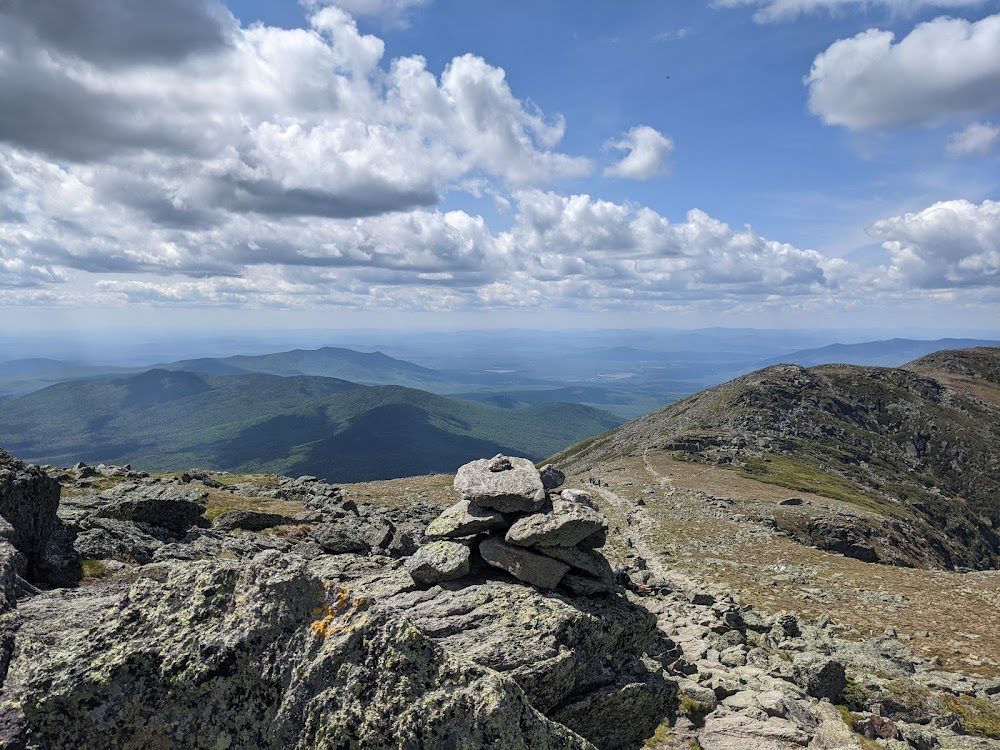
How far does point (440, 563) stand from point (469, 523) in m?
2.00

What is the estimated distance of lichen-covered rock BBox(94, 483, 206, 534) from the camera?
28266 mm

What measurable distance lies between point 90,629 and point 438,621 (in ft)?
29.9

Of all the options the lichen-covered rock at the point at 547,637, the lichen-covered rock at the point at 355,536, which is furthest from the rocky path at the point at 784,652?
the lichen-covered rock at the point at 355,536

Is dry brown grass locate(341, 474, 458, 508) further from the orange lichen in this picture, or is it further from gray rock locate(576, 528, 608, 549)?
the orange lichen

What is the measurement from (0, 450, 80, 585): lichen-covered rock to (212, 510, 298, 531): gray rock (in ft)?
46.2

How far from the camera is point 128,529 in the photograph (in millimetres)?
24875

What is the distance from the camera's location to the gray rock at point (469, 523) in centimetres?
1928

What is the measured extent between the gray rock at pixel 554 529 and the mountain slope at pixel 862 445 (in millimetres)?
77755

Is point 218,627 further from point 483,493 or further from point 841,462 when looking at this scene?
point 841,462

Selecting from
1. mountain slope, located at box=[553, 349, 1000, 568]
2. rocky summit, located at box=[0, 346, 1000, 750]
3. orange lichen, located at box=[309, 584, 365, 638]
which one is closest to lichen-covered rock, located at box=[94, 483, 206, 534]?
rocky summit, located at box=[0, 346, 1000, 750]

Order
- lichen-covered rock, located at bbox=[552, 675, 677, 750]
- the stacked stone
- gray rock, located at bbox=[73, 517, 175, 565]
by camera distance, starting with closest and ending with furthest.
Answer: lichen-covered rock, located at bbox=[552, 675, 677, 750] → the stacked stone → gray rock, located at bbox=[73, 517, 175, 565]

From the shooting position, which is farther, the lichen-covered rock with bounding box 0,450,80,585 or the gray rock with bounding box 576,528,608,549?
the gray rock with bounding box 576,528,608,549

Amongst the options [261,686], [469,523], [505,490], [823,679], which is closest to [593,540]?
[505,490]

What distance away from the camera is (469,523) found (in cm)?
1927
